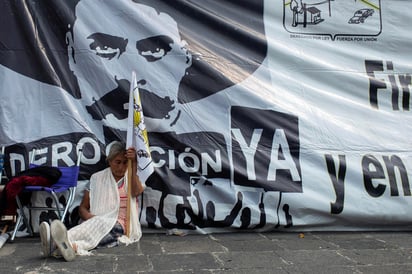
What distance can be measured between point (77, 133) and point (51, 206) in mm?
771

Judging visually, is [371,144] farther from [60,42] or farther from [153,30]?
[60,42]

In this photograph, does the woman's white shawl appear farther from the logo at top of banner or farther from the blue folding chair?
the logo at top of banner

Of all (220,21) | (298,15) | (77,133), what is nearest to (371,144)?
(298,15)

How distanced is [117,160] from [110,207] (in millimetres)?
447

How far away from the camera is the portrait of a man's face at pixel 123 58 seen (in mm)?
4918

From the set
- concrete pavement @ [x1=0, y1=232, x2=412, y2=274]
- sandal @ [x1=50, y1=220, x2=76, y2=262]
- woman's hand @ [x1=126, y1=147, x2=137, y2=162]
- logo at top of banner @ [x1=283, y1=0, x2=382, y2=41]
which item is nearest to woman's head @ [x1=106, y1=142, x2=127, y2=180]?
woman's hand @ [x1=126, y1=147, x2=137, y2=162]

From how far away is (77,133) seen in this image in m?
4.85

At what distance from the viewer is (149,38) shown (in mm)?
5016

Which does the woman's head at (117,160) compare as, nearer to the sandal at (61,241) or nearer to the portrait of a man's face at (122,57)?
the portrait of a man's face at (122,57)

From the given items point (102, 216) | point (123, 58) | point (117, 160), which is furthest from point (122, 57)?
point (102, 216)

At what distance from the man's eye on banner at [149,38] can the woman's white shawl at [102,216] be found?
2.74 ft

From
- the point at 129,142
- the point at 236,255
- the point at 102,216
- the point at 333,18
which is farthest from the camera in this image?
the point at 333,18

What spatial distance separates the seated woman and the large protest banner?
12.9 inches

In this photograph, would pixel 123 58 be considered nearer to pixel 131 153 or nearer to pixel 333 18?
pixel 131 153
